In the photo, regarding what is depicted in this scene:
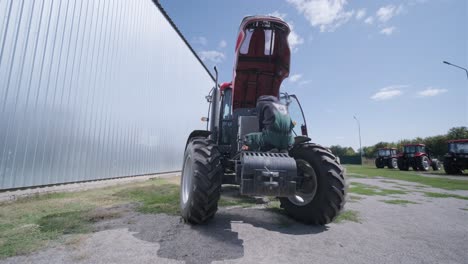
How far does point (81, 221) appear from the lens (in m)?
3.30

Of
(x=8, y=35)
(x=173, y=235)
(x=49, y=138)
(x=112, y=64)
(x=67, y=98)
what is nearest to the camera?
(x=173, y=235)

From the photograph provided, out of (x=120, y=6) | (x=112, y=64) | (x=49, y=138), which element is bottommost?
(x=49, y=138)

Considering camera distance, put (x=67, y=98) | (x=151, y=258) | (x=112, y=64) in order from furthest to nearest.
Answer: (x=112, y=64), (x=67, y=98), (x=151, y=258)

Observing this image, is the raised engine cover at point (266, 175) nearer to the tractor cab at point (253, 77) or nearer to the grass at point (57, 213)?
the tractor cab at point (253, 77)

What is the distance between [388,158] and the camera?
28.5 m

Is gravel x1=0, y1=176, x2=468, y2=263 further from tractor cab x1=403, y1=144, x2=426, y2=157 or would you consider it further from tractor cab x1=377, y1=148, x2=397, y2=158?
tractor cab x1=377, y1=148, x2=397, y2=158

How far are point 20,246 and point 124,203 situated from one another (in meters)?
2.30

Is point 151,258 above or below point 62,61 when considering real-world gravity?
below

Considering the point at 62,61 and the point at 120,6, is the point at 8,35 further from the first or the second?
the point at 120,6

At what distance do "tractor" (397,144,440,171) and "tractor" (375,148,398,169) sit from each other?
3.67 meters

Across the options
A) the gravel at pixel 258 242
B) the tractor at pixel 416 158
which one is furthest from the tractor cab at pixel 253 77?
the tractor at pixel 416 158

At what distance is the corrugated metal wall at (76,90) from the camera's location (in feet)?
14.9

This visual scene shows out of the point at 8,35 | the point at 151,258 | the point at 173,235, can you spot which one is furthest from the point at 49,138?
the point at 151,258

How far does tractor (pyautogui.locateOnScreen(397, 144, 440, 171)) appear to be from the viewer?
23.1m
